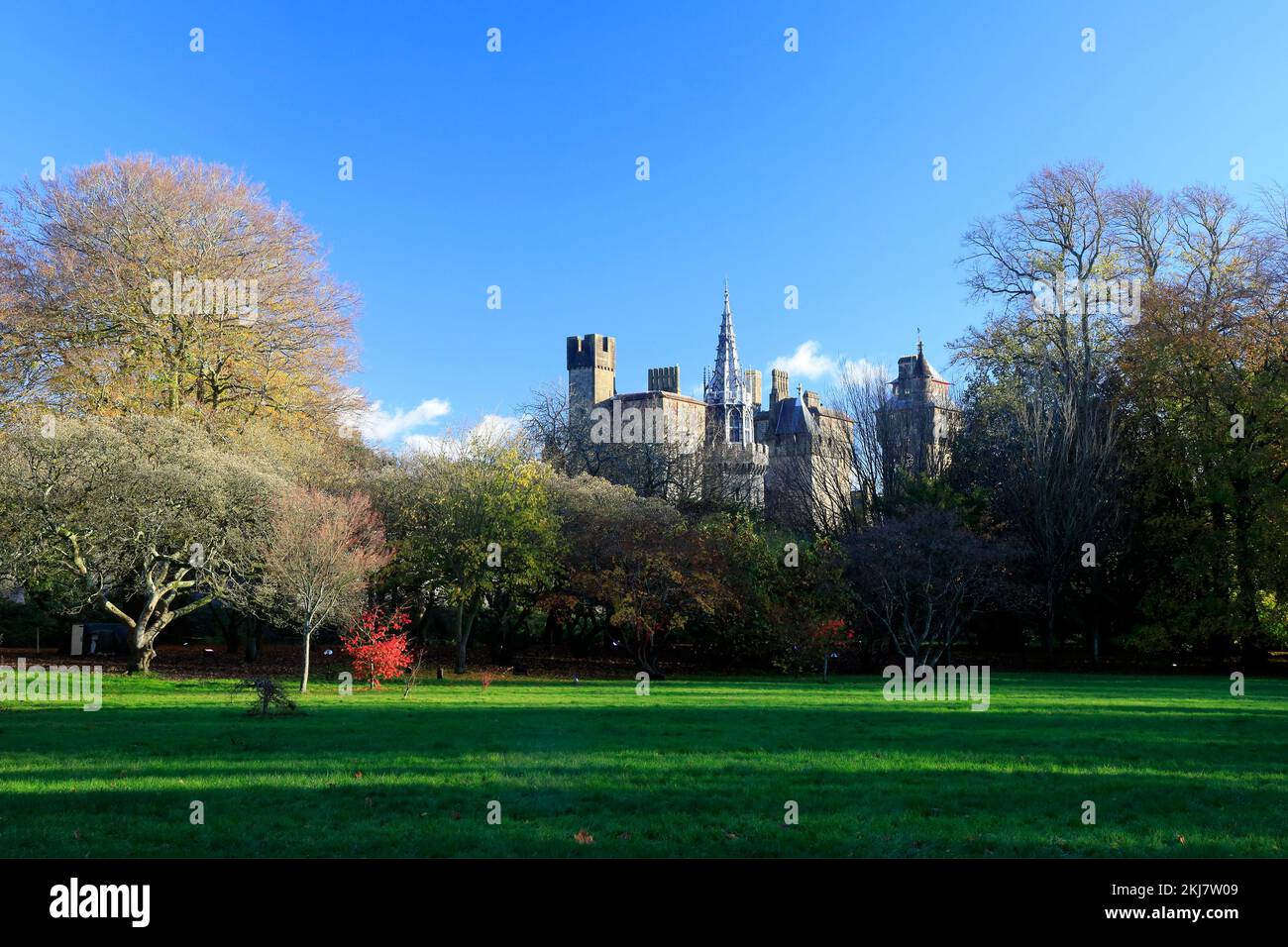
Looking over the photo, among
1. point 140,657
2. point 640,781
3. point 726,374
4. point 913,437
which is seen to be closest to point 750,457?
point 913,437

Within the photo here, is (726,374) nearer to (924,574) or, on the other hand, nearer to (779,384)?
(779,384)

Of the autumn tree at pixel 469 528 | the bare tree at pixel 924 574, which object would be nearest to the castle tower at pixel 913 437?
the bare tree at pixel 924 574

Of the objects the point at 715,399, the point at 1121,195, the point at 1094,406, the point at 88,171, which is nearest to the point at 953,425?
the point at 1094,406

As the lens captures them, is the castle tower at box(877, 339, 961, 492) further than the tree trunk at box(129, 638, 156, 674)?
Yes

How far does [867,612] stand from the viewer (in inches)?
1270

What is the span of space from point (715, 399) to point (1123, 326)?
84563 mm

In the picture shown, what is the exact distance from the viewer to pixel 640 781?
9688 millimetres

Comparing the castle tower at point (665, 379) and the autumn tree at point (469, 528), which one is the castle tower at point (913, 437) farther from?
the castle tower at point (665, 379)

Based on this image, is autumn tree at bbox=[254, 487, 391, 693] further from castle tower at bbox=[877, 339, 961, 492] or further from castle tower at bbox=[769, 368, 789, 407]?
castle tower at bbox=[769, 368, 789, 407]

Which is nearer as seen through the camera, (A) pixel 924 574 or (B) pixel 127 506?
(B) pixel 127 506

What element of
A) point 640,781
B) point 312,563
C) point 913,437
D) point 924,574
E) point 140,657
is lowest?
point 140,657

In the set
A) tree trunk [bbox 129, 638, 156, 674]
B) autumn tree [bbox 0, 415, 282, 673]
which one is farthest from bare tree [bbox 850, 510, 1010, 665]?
tree trunk [bbox 129, 638, 156, 674]

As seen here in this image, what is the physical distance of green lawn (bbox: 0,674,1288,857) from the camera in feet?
24.7
